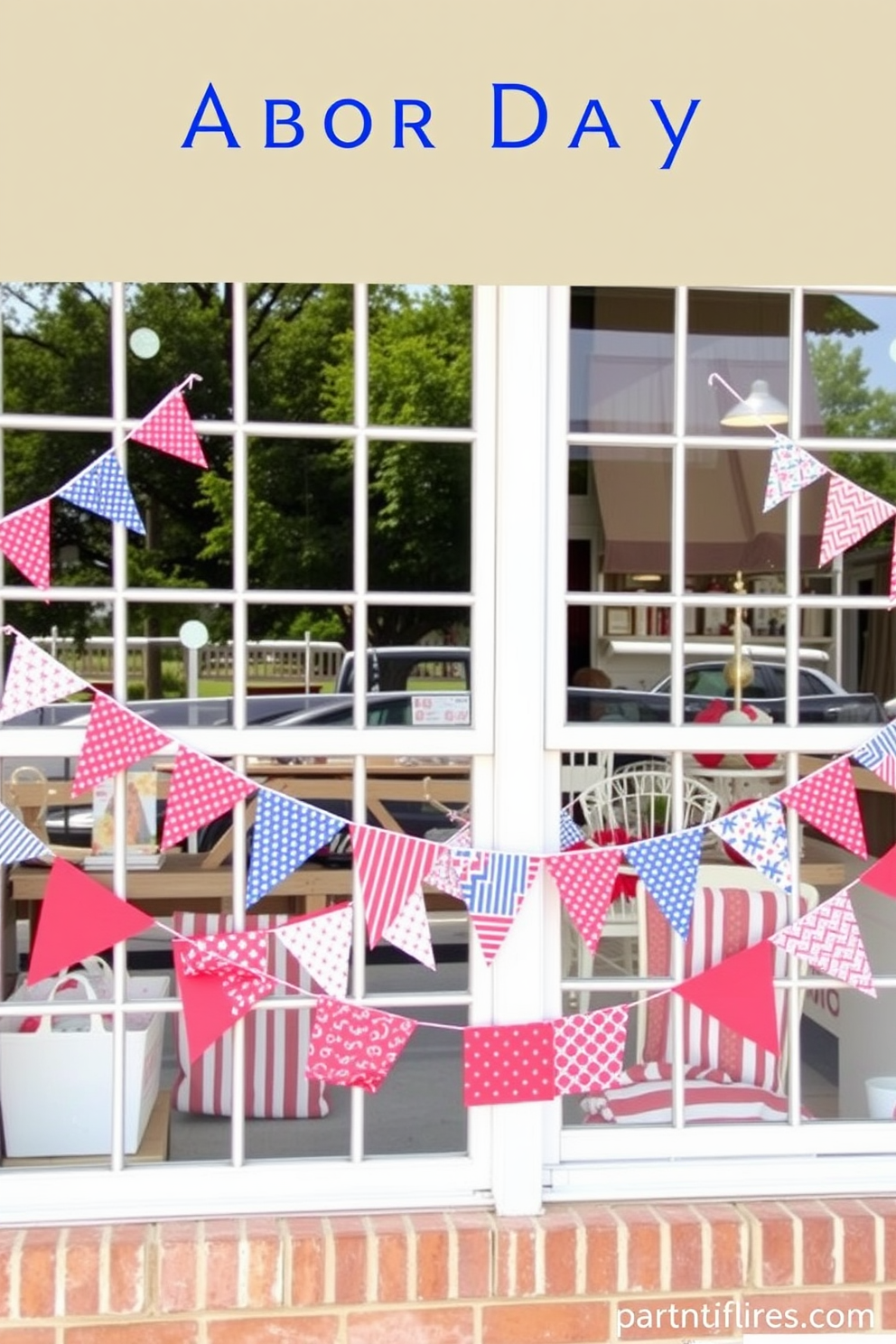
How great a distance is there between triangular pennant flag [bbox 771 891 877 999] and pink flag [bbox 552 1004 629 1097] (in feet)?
1.21

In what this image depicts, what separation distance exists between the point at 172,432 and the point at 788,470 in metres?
1.19

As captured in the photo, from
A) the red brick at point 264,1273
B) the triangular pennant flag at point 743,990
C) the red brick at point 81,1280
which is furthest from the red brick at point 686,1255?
the red brick at point 81,1280

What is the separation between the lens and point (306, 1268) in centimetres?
265

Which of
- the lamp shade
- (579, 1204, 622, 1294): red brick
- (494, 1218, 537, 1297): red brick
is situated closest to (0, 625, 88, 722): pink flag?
(494, 1218, 537, 1297): red brick

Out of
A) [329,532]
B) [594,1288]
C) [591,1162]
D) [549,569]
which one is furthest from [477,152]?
[329,532]

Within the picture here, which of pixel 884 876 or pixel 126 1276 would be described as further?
pixel 884 876

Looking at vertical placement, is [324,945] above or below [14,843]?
below

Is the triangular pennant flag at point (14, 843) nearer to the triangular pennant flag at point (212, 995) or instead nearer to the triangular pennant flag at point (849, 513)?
the triangular pennant flag at point (212, 995)

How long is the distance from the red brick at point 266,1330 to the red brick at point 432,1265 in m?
0.19

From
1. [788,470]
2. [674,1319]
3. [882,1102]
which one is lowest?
[674,1319]

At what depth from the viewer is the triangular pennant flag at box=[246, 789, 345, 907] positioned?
2.71m

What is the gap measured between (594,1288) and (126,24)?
2.35m

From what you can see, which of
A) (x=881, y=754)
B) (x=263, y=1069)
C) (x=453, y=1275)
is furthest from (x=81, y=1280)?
(x=881, y=754)

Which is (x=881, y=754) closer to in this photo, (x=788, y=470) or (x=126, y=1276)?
(x=788, y=470)
